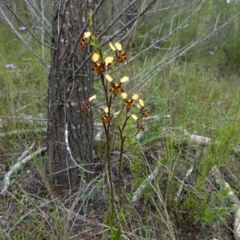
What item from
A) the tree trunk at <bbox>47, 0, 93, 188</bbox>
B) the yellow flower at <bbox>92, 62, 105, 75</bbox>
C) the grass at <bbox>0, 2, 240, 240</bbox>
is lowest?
the grass at <bbox>0, 2, 240, 240</bbox>

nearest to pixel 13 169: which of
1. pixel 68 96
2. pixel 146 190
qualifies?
pixel 68 96

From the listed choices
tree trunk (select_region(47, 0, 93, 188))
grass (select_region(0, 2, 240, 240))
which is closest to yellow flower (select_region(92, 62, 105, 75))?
tree trunk (select_region(47, 0, 93, 188))

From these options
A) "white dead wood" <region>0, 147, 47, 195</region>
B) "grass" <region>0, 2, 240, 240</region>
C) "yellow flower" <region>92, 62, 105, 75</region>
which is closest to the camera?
"yellow flower" <region>92, 62, 105, 75</region>

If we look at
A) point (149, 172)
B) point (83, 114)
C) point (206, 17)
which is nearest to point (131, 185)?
point (149, 172)

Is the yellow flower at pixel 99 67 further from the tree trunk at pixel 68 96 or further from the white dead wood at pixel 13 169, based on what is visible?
the white dead wood at pixel 13 169

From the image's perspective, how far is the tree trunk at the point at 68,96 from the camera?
148 cm

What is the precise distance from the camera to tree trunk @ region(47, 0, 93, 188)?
148cm

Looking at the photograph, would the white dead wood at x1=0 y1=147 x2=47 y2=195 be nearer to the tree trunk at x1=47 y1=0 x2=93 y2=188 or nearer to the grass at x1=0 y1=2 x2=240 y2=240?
the grass at x1=0 y1=2 x2=240 y2=240

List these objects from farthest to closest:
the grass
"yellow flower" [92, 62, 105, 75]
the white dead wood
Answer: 1. the white dead wood
2. the grass
3. "yellow flower" [92, 62, 105, 75]

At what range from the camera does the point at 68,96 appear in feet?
5.11

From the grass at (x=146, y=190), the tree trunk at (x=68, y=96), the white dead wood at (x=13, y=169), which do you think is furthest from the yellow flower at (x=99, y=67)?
the white dead wood at (x=13, y=169)

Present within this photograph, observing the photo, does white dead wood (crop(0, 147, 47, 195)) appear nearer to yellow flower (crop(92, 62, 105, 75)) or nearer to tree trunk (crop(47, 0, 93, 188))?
tree trunk (crop(47, 0, 93, 188))

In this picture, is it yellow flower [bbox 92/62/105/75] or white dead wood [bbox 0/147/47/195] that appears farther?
white dead wood [bbox 0/147/47/195]

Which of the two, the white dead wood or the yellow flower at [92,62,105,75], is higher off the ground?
the yellow flower at [92,62,105,75]
